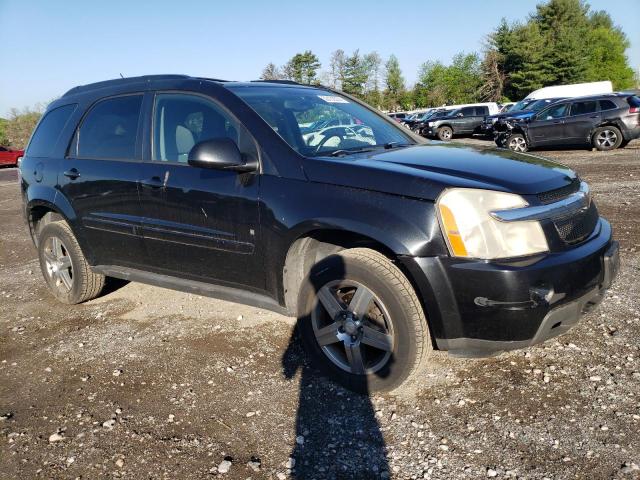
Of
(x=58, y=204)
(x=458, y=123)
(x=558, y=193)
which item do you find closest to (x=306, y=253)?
(x=558, y=193)

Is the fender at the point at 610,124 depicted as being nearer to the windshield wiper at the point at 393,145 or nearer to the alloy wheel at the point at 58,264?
the windshield wiper at the point at 393,145

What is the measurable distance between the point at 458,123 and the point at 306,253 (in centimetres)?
2378

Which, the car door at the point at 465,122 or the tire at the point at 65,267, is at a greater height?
the car door at the point at 465,122

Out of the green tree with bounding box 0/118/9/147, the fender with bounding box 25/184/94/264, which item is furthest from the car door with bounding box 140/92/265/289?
the green tree with bounding box 0/118/9/147

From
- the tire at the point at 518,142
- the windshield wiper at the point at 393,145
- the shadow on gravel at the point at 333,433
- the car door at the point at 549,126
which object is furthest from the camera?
the tire at the point at 518,142

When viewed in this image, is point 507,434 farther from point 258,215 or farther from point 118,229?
point 118,229

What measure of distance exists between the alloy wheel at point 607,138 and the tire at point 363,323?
14478 mm

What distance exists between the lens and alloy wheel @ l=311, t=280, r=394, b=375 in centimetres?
276

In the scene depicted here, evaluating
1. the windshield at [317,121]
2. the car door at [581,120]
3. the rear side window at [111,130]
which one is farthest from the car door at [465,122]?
the rear side window at [111,130]

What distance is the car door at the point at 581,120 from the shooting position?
48.4 feet

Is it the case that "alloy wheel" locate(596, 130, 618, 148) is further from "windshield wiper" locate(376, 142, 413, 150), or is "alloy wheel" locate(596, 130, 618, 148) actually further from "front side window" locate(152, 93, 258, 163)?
"front side window" locate(152, 93, 258, 163)

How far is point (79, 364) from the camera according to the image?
11.6 ft

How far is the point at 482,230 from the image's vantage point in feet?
8.13

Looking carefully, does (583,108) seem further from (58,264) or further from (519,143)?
(58,264)
